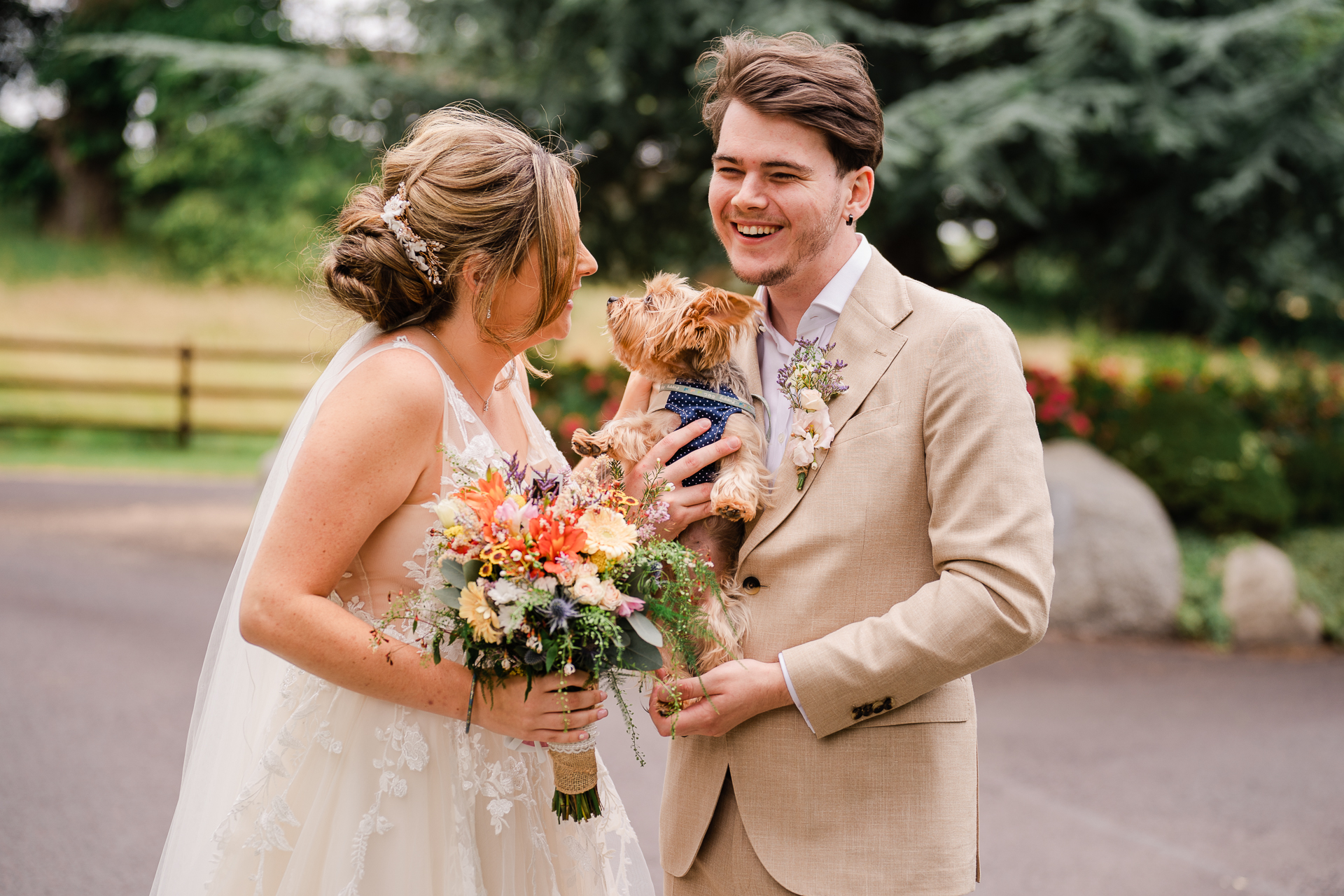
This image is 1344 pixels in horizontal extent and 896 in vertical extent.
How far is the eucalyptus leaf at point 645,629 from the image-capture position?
1982mm

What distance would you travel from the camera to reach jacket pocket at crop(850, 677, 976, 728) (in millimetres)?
2205

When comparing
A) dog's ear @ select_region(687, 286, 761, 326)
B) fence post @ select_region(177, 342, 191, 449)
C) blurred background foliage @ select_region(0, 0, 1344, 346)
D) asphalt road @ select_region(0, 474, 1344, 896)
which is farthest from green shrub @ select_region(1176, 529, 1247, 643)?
fence post @ select_region(177, 342, 191, 449)

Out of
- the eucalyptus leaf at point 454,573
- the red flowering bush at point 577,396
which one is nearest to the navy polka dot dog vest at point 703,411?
the eucalyptus leaf at point 454,573

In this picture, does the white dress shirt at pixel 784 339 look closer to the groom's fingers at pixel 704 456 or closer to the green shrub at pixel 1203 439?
the groom's fingers at pixel 704 456

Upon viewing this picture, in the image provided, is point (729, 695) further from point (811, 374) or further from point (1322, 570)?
point (1322, 570)

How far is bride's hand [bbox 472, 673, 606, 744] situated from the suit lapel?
0.51 meters

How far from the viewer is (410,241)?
7.46 ft

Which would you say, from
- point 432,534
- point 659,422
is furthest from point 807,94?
point 432,534

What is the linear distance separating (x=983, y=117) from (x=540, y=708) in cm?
793

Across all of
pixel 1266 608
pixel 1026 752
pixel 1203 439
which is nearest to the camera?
pixel 1026 752

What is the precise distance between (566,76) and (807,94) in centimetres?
835

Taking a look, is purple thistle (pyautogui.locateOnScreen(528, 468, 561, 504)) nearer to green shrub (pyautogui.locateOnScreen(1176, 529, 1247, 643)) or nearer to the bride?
the bride

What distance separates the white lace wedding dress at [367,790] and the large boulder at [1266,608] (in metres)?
8.20

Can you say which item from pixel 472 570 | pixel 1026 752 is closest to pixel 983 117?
pixel 1026 752
